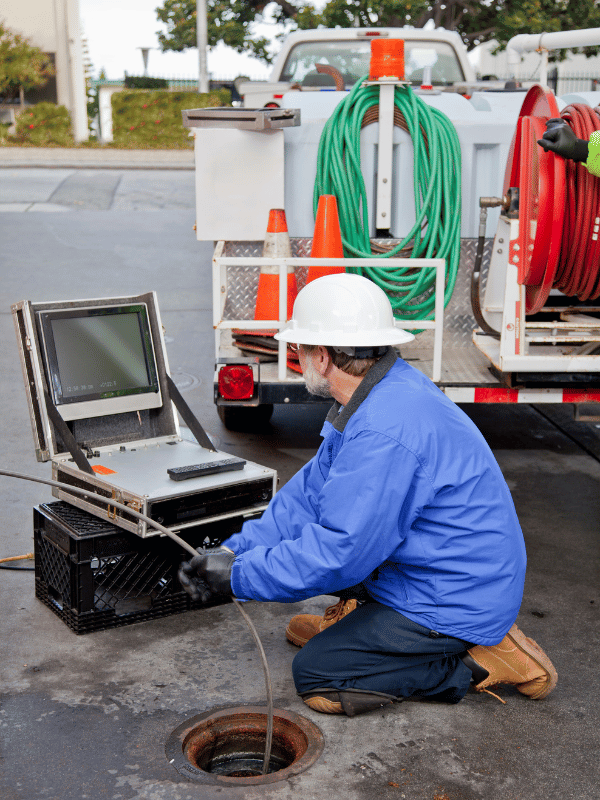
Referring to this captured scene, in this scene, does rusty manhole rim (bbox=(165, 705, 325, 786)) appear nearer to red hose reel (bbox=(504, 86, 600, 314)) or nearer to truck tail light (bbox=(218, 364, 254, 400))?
truck tail light (bbox=(218, 364, 254, 400))

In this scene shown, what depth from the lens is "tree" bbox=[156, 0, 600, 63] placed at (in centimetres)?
2128

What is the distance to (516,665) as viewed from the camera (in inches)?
130

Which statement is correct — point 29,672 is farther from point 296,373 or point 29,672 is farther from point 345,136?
point 345,136

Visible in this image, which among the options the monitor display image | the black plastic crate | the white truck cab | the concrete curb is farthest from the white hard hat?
the concrete curb

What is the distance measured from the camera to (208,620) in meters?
3.96

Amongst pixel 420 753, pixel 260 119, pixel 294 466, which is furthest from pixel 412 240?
pixel 420 753

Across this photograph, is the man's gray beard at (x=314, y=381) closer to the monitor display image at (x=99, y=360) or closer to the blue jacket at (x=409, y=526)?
the blue jacket at (x=409, y=526)

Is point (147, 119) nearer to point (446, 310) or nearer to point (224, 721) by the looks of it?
point (446, 310)

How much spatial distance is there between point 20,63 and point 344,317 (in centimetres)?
3003

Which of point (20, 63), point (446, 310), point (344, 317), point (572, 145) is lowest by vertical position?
point (446, 310)

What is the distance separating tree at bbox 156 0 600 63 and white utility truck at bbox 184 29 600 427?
16.4 m

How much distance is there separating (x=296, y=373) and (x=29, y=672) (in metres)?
2.38

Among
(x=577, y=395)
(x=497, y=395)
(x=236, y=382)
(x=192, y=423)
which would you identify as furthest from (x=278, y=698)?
(x=577, y=395)

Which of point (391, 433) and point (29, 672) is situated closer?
point (391, 433)
